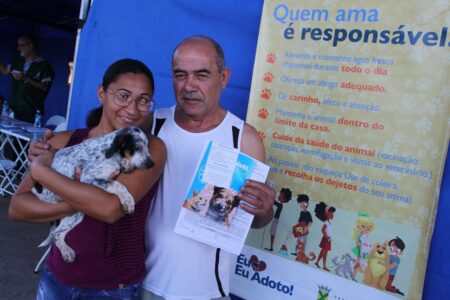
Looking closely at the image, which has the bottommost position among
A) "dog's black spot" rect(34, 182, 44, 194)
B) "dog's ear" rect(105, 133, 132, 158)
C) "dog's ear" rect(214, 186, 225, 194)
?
"dog's black spot" rect(34, 182, 44, 194)

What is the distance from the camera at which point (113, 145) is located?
54.0 inches

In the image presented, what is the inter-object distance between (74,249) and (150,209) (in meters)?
0.40

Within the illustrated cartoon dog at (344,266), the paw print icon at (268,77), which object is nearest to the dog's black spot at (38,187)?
the paw print icon at (268,77)

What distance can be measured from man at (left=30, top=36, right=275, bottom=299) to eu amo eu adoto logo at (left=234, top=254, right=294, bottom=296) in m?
0.74

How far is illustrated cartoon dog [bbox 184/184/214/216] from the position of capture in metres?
1.55

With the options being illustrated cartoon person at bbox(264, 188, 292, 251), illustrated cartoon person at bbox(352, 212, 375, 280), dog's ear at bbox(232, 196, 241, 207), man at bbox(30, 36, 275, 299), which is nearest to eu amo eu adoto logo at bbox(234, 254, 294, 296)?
illustrated cartoon person at bbox(264, 188, 292, 251)

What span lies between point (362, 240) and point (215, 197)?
1.05m

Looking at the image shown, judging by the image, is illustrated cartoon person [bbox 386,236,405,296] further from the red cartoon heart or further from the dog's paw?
the dog's paw

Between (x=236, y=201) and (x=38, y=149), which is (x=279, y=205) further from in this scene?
(x=38, y=149)

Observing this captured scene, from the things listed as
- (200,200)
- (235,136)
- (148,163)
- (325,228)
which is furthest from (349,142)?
(148,163)

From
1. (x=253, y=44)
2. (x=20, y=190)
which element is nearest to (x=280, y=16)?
(x=253, y=44)

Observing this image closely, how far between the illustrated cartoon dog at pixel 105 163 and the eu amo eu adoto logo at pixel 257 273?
134cm

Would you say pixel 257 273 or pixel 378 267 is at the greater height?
pixel 378 267

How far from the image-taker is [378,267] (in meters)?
2.07
